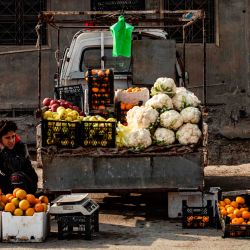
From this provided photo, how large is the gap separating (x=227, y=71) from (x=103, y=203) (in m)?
7.74

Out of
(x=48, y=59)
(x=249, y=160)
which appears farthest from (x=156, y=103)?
(x=48, y=59)

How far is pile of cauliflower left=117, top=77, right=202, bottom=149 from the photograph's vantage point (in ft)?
27.9

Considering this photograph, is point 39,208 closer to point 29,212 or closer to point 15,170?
point 29,212

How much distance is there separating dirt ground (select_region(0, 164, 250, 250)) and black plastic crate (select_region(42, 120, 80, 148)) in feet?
3.03

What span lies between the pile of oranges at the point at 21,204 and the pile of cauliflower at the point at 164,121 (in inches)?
55.8

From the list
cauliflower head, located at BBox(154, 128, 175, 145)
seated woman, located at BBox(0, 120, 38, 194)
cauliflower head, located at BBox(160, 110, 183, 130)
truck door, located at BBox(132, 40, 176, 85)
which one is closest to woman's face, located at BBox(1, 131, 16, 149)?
seated woman, located at BBox(0, 120, 38, 194)

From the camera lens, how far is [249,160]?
14.7 metres

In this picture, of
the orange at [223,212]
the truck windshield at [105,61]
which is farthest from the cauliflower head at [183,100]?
the truck windshield at [105,61]

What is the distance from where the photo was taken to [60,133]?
27.7 ft

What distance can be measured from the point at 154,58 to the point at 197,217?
395 centimetres

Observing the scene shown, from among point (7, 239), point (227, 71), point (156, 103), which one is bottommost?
point (7, 239)

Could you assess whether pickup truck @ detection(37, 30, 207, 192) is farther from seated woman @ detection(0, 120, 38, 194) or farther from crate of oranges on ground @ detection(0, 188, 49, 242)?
crate of oranges on ground @ detection(0, 188, 49, 242)

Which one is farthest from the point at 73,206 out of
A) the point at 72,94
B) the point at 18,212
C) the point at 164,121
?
the point at 72,94

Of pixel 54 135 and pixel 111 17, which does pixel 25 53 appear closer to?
pixel 111 17
